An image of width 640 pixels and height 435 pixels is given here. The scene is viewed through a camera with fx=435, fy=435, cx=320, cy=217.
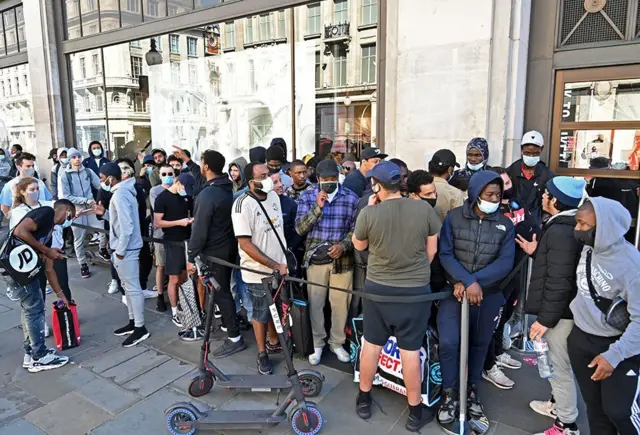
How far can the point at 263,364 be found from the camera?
13.2 ft

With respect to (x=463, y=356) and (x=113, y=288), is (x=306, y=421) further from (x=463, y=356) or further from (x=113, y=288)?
(x=113, y=288)

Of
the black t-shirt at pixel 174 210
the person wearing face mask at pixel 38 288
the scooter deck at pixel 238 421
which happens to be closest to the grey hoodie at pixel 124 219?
the black t-shirt at pixel 174 210

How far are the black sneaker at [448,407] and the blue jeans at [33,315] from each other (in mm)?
3693

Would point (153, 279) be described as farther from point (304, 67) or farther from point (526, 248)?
point (526, 248)

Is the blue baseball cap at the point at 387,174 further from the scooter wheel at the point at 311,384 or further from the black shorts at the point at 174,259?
the black shorts at the point at 174,259

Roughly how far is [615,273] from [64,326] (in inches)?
191

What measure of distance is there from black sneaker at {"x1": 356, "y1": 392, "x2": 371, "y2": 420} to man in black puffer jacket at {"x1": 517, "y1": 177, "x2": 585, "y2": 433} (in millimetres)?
1303

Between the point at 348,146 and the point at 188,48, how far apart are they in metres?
4.11

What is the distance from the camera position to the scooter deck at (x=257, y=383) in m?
3.38

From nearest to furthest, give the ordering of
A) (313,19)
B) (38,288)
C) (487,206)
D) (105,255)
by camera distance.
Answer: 1. (487,206)
2. (38,288)
3. (313,19)
4. (105,255)

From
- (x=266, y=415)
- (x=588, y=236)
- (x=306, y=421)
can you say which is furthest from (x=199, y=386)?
(x=588, y=236)

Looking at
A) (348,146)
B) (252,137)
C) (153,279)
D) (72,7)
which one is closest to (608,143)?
(348,146)

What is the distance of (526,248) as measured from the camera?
11.5 feet

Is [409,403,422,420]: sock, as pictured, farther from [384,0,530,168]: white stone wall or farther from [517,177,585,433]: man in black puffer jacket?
[384,0,530,168]: white stone wall
